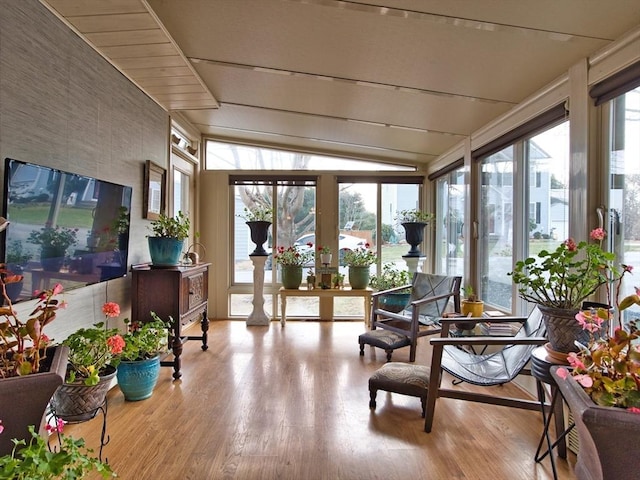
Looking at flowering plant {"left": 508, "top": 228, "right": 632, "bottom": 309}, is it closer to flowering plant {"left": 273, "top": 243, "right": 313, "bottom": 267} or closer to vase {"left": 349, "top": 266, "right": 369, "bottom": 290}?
vase {"left": 349, "top": 266, "right": 369, "bottom": 290}

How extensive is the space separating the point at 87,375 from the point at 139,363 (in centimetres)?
56

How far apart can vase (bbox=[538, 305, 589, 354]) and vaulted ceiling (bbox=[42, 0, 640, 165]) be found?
1437 mm

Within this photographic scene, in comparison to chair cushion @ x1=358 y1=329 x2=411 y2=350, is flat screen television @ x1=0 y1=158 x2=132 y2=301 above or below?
above

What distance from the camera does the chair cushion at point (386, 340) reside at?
11.6 feet

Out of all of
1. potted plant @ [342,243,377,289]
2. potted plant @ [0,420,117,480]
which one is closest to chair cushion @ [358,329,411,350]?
potted plant @ [342,243,377,289]

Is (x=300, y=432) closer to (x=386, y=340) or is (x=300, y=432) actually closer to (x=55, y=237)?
(x=386, y=340)

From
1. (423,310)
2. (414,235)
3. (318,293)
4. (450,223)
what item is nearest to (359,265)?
(318,293)

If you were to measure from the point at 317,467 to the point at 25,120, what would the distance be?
240cm

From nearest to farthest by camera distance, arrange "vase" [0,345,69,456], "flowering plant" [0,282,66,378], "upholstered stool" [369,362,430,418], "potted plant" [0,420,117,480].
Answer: "potted plant" [0,420,117,480]
"vase" [0,345,69,456]
"flowering plant" [0,282,66,378]
"upholstered stool" [369,362,430,418]

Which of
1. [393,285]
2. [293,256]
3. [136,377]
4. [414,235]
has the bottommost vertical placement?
[136,377]

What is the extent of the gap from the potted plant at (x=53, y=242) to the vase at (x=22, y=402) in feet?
3.37

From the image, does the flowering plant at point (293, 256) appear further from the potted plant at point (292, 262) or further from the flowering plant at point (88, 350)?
the flowering plant at point (88, 350)

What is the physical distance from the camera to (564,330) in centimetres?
180

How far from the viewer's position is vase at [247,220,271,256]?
503 cm
